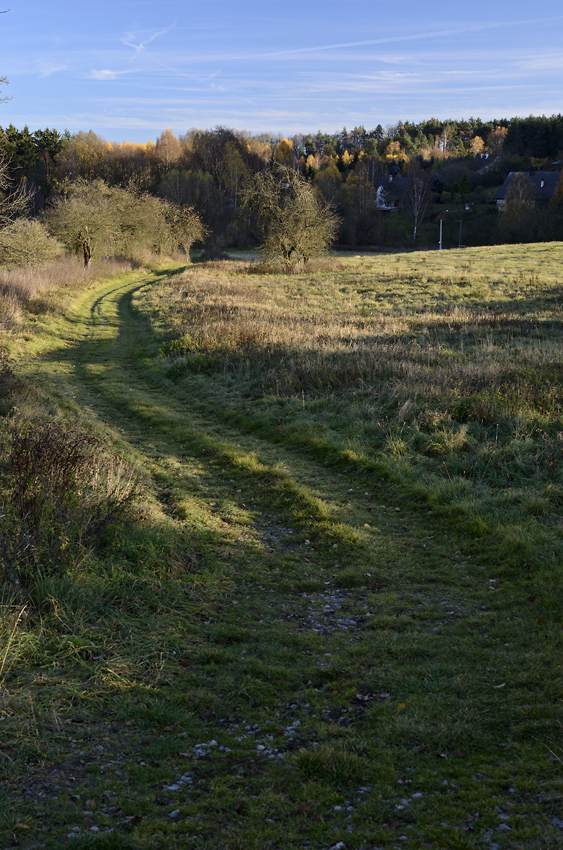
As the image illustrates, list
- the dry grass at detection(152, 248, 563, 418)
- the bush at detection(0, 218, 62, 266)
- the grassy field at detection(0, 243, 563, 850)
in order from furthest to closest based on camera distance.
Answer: the bush at detection(0, 218, 62, 266) → the dry grass at detection(152, 248, 563, 418) → the grassy field at detection(0, 243, 563, 850)

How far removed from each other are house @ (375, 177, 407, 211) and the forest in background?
359 millimetres

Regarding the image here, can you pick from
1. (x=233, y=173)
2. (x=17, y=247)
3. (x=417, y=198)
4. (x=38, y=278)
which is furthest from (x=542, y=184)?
(x=17, y=247)

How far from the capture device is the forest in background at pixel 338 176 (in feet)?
259

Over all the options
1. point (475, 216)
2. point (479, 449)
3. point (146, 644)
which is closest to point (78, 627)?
point (146, 644)

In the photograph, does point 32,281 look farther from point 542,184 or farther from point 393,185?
point 393,185

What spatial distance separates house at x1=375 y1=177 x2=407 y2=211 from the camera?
10350cm

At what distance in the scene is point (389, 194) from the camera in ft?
340

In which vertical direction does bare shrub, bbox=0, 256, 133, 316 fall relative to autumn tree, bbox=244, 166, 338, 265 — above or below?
below

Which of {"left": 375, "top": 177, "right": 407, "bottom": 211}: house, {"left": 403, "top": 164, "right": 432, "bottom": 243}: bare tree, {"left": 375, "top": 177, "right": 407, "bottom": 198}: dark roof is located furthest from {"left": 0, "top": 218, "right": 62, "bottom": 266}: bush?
{"left": 375, "top": 177, "right": 407, "bottom": 198}: dark roof

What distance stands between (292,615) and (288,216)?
4067 cm

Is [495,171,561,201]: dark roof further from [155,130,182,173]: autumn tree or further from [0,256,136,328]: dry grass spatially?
[0,256,136,328]: dry grass

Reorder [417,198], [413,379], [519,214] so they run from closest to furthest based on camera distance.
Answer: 1. [413,379]
2. [519,214]
3. [417,198]

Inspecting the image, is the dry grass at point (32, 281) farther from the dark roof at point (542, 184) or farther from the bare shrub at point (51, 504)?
the dark roof at point (542, 184)

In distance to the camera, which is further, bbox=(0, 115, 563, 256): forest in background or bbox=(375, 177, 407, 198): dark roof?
bbox=(375, 177, 407, 198): dark roof
